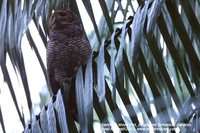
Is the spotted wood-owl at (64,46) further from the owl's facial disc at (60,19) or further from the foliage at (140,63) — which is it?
the foliage at (140,63)

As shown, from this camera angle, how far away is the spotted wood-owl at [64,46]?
1.83 m

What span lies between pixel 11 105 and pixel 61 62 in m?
0.42

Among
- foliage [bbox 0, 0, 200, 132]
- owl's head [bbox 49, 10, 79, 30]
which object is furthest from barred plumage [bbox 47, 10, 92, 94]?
foliage [bbox 0, 0, 200, 132]

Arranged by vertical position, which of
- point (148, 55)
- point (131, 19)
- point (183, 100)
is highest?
point (131, 19)

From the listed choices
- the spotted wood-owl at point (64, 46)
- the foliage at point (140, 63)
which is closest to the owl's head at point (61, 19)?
the spotted wood-owl at point (64, 46)

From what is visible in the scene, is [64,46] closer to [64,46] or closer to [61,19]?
[64,46]

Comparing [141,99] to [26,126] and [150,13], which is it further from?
[26,126]

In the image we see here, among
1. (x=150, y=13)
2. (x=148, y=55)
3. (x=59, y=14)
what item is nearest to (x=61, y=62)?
(x=59, y=14)

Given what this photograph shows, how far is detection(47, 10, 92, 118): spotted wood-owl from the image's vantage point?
72.2 inches

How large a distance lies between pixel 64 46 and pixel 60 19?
101mm

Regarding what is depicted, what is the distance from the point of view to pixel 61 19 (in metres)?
1.88

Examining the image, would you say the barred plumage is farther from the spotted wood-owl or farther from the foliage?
the foliage

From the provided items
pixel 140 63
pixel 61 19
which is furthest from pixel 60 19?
pixel 140 63

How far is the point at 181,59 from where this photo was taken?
4.16 ft
